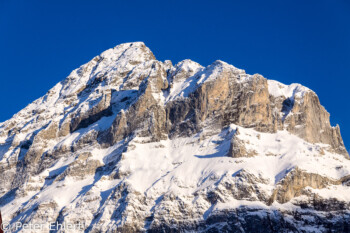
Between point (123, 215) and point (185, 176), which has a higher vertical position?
point (185, 176)

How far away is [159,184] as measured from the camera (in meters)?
179

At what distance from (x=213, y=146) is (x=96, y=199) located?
4409 centimetres

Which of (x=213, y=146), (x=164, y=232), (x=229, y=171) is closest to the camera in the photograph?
(x=164, y=232)

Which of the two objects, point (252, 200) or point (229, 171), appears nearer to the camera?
point (252, 200)

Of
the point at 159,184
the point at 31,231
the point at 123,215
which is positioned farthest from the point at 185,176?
the point at 31,231

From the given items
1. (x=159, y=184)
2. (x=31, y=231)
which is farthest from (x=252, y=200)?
(x=31, y=231)

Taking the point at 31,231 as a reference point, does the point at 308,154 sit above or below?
above

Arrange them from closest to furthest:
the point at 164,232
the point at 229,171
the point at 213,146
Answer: the point at 164,232 < the point at 229,171 < the point at 213,146

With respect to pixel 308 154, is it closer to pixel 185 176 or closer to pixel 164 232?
pixel 185 176

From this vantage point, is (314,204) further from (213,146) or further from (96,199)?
(96,199)

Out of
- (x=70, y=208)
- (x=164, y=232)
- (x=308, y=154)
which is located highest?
(x=308, y=154)

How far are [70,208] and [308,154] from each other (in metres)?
77.5

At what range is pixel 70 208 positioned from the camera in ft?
597

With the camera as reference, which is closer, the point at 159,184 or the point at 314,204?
the point at 314,204
